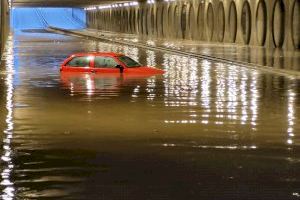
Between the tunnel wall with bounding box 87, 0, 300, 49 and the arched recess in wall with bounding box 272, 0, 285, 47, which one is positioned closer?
the tunnel wall with bounding box 87, 0, 300, 49

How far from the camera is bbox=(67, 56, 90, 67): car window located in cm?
2741

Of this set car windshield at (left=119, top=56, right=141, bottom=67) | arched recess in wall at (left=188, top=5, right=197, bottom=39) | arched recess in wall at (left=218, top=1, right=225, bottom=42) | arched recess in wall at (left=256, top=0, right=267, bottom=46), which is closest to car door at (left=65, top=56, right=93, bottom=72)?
car windshield at (left=119, top=56, right=141, bottom=67)

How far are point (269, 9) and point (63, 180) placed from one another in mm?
42599

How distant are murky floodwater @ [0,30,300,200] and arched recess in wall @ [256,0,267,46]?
28993 mm

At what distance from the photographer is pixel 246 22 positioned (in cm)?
5488

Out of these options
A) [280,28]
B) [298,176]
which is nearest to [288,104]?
[298,176]

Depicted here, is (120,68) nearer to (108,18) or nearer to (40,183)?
(40,183)

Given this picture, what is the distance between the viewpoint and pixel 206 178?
8.61 metres

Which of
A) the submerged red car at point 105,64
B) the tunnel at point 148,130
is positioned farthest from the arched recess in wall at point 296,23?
the submerged red car at point 105,64

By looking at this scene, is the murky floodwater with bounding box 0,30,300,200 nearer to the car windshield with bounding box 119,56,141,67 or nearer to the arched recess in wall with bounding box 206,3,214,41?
the car windshield with bounding box 119,56,141,67

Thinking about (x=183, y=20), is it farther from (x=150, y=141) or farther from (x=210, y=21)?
(x=150, y=141)

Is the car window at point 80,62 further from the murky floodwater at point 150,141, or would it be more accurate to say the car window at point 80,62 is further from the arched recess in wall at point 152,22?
the arched recess in wall at point 152,22

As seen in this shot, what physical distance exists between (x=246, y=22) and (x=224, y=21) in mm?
6703

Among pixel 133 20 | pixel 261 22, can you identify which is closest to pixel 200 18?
pixel 261 22
